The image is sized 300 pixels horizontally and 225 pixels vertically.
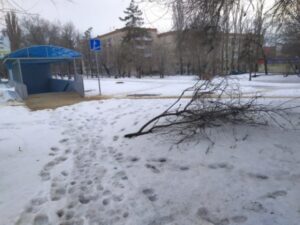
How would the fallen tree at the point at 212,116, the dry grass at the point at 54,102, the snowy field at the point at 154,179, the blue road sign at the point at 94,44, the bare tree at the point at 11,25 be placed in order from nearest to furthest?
the snowy field at the point at 154,179 → the fallen tree at the point at 212,116 → the bare tree at the point at 11,25 → the dry grass at the point at 54,102 → the blue road sign at the point at 94,44

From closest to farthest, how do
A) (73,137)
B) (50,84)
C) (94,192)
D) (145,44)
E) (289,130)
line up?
(94,192)
(289,130)
(73,137)
(50,84)
(145,44)

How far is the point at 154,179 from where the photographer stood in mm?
3496

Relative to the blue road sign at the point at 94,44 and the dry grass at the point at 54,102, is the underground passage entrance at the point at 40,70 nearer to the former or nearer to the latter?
the dry grass at the point at 54,102

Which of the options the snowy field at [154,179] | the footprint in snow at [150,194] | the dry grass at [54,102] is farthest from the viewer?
the dry grass at [54,102]

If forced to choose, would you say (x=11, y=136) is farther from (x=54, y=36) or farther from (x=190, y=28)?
(x=54, y=36)

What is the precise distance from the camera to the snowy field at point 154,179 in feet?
8.83

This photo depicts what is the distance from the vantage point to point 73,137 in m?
5.76

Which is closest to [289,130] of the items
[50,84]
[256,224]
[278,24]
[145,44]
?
[256,224]

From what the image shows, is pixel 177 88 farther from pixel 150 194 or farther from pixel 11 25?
pixel 150 194

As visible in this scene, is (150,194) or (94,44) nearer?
(150,194)

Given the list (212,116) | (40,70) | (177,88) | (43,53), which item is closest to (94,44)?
(43,53)

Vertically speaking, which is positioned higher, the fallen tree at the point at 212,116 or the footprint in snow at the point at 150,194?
the fallen tree at the point at 212,116

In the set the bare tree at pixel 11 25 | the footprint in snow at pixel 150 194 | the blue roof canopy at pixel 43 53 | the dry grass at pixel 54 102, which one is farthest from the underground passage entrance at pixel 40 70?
the footprint in snow at pixel 150 194

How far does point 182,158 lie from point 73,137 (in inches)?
111
